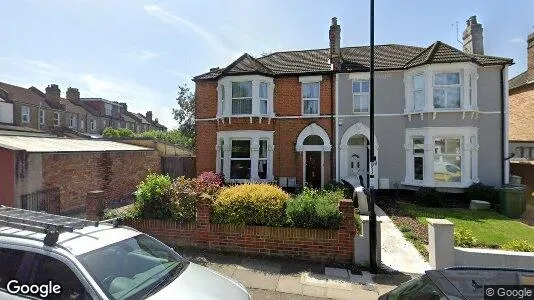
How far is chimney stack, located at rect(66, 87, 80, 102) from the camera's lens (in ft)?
142

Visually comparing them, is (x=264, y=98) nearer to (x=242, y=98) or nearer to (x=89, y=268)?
(x=242, y=98)

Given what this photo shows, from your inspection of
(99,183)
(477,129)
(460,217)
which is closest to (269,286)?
(460,217)

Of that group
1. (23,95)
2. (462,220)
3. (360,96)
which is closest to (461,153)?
(462,220)

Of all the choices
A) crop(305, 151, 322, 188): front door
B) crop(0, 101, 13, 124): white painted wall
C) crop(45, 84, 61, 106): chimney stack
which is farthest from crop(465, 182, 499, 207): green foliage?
crop(45, 84, 61, 106): chimney stack

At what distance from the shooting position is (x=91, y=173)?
14.4 metres

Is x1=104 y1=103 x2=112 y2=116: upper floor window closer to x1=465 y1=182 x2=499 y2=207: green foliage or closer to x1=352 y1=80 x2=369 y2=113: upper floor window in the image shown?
x1=352 y1=80 x2=369 y2=113: upper floor window

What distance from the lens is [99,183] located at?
48.8 feet

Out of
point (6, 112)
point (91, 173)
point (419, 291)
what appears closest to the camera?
point (419, 291)

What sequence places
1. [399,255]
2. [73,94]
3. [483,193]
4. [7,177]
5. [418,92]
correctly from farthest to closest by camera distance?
[73,94] → [418,92] → [483,193] → [7,177] → [399,255]

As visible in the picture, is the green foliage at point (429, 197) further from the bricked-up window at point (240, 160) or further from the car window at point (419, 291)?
the car window at point (419, 291)

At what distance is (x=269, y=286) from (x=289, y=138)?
36.7 ft

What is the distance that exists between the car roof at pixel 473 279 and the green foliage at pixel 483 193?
12227 mm

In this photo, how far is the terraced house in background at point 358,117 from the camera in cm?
1427

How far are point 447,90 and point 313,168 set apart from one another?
24.3 feet
